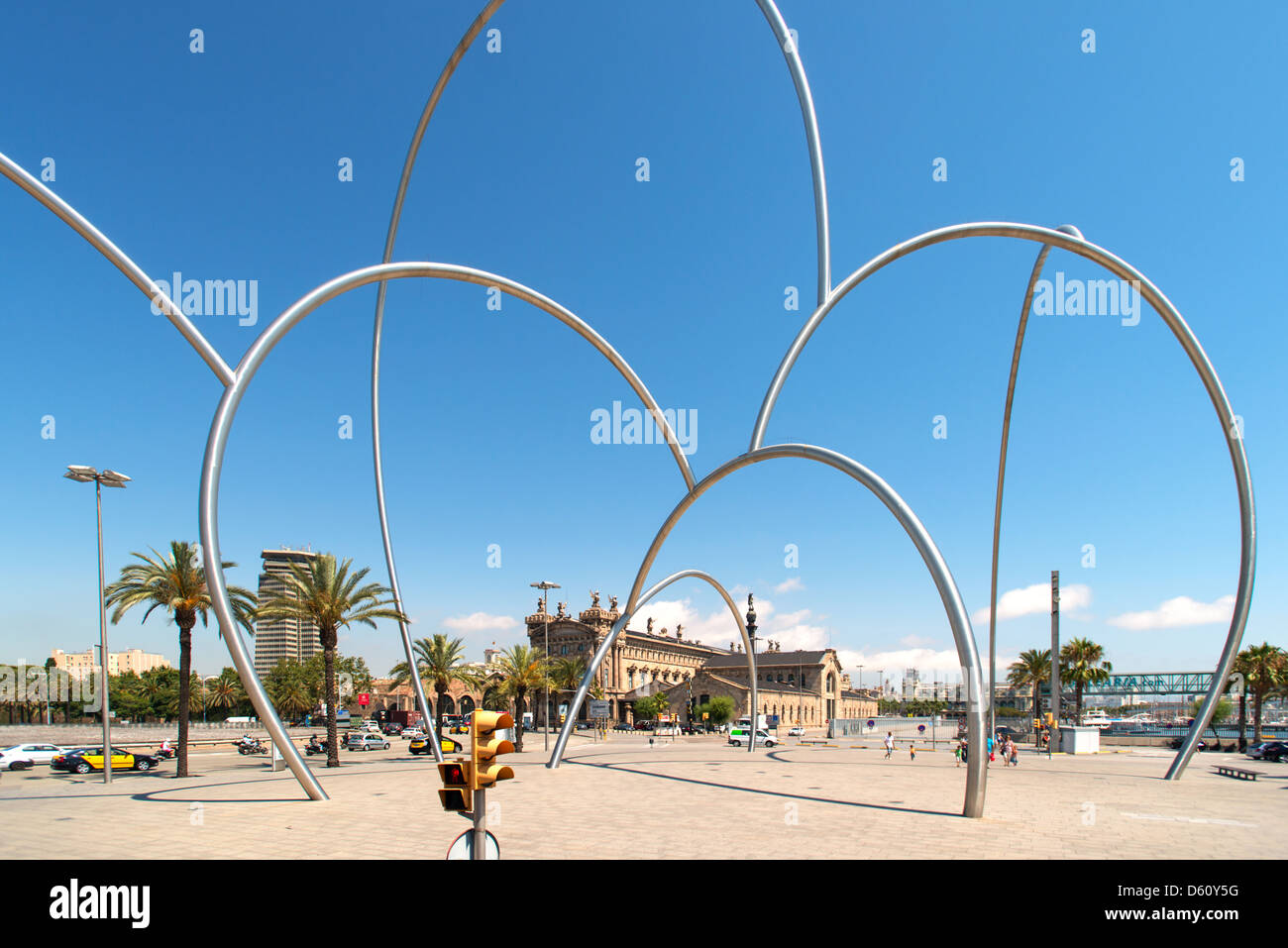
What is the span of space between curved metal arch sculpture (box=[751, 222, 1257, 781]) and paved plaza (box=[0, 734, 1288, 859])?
4226mm

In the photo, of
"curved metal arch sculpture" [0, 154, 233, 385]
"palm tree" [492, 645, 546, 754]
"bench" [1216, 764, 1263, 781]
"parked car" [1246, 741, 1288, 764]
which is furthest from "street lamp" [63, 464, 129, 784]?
"parked car" [1246, 741, 1288, 764]

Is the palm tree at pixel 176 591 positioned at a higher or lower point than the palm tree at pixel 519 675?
higher

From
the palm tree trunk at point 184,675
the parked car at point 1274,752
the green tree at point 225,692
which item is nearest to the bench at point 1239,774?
the parked car at point 1274,752

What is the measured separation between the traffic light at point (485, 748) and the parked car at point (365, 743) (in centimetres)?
4687

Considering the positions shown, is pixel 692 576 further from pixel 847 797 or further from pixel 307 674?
pixel 307 674

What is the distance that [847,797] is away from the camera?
21.2 m

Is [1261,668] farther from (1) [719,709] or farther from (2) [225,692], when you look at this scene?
(2) [225,692]

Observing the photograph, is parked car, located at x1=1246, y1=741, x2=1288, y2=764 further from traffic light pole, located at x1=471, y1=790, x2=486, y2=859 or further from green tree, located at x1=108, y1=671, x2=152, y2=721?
green tree, located at x1=108, y1=671, x2=152, y2=721

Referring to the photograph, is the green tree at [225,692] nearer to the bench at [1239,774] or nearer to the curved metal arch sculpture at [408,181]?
the curved metal arch sculpture at [408,181]

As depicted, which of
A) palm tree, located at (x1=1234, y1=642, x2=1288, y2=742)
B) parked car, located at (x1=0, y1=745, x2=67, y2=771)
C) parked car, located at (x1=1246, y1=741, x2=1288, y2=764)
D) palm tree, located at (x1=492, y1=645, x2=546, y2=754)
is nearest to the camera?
parked car, located at (x1=0, y1=745, x2=67, y2=771)

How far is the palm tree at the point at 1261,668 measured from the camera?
5469 centimetres

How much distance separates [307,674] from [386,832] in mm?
89913

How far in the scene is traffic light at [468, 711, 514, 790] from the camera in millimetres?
7930
